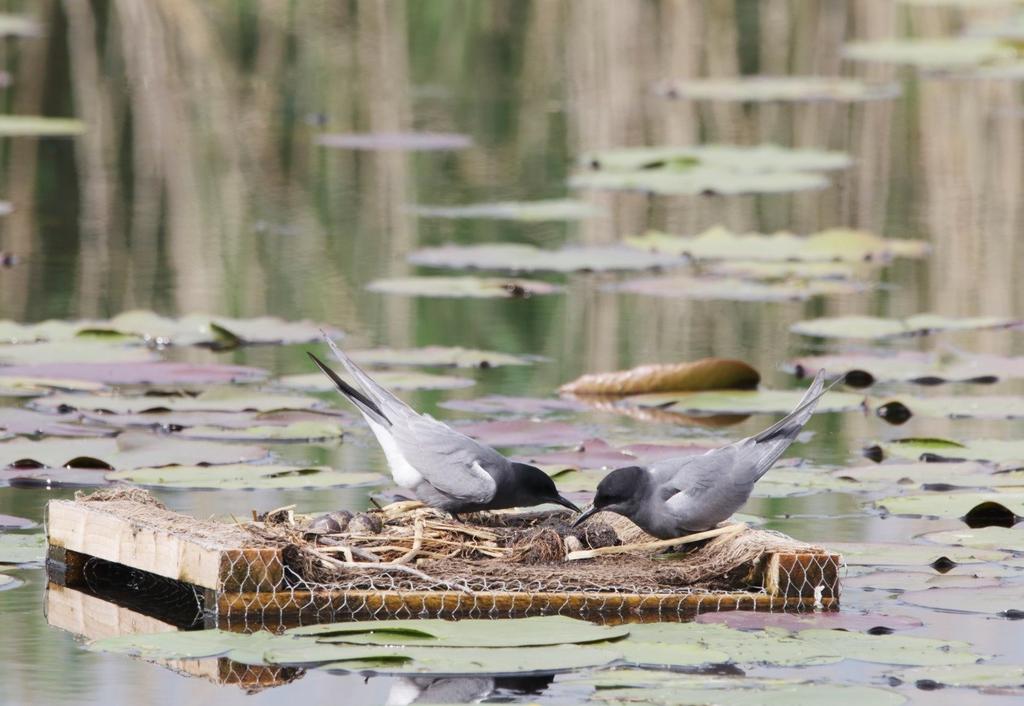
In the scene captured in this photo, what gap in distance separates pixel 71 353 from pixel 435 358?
4.15 feet

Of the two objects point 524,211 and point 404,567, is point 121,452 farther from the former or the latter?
point 524,211

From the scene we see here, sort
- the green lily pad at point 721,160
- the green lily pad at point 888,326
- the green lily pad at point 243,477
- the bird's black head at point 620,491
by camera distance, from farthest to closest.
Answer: the green lily pad at point 721,160
the green lily pad at point 888,326
the green lily pad at point 243,477
the bird's black head at point 620,491

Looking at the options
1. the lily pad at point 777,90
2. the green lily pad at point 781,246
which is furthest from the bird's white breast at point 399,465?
the lily pad at point 777,90

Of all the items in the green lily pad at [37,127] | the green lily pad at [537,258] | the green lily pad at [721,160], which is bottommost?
the green lily pad at [537,258]

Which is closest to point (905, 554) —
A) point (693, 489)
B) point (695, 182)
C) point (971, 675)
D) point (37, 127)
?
point (693, 489)

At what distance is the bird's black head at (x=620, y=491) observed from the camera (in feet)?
16.4

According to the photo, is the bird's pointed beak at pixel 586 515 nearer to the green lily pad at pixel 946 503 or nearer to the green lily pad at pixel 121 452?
the green lily pad at pixel 946 503

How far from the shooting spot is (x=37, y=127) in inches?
500

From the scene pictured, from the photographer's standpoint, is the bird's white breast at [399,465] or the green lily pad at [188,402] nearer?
the bird's white breast at [399,465]

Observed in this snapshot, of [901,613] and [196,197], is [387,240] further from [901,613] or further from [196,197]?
[901,613]

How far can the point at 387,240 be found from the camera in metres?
10.4

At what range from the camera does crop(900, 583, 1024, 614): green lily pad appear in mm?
4730

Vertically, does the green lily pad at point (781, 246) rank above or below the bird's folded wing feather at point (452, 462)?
above

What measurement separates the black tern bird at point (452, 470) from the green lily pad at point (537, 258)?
4.18 m
